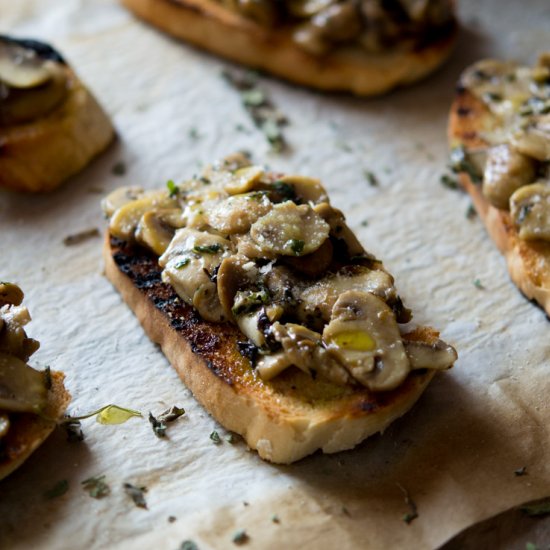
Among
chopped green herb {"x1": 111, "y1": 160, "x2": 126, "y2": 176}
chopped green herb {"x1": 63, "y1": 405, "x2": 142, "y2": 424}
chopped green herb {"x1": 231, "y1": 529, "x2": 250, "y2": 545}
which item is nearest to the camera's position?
chopped green herb {"x1": 231, "y1": 529, "x2": 250, "y2": 545}

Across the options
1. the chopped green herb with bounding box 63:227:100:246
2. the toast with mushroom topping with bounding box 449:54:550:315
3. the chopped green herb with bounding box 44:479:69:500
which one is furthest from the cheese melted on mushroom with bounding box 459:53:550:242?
the chopped green herb with bounding box 44:479:69:500

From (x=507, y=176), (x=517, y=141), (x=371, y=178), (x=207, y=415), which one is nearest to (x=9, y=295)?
(x=207, y=415)

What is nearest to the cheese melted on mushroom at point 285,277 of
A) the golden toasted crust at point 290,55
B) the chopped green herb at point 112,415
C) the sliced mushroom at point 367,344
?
the sliced mushroom at point 367,344

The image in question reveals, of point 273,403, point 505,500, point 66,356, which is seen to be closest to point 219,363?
point 273,403

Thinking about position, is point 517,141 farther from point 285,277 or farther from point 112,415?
point 112,415

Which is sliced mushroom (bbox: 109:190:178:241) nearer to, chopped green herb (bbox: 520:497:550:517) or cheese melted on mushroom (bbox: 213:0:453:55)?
cheese melted on mushroom (bbox: 213:0:453:55)
